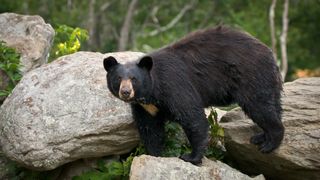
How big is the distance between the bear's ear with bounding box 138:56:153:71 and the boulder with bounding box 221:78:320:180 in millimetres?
1718

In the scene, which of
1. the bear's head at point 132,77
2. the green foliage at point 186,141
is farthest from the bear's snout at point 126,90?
the green foliage at point 186,141

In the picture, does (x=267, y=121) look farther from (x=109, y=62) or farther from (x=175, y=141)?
(x=109, y=62)

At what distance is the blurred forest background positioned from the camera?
3098cm

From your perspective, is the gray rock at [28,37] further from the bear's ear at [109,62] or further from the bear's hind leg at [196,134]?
the bear's hind leg at [196,134]

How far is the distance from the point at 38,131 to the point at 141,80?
1.73 m

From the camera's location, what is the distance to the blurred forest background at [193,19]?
30984 millimetres

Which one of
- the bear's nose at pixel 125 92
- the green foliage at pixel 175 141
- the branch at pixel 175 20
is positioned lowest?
the branch at pixel 175 20

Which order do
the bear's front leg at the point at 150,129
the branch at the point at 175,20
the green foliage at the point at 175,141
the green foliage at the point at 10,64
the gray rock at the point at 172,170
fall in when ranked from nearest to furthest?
the gray rock at the point at 172,170, the bear's front leg at the point at 150,129, the green foliage at the point at 175,141, the green foliage at the point at 10,64, the branch at the point at 175,20

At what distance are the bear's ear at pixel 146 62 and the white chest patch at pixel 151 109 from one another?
527 millimetres

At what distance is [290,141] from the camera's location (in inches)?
361

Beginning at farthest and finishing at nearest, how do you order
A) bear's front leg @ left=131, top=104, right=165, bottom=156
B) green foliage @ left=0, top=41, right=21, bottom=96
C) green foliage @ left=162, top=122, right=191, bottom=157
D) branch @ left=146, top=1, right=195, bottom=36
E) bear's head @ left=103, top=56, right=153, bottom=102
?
branch @ left=146, top=1, right=195, bottom=36
green foliage @ left=0, top=41, right=21, bottom=96
green foliage @ left=162, top=122, right=191, bottom=157
bear's front leg @ left=131, top=104, right=165, bottom=156
bear's head @ left=103, top=56, right=153, bottom=102

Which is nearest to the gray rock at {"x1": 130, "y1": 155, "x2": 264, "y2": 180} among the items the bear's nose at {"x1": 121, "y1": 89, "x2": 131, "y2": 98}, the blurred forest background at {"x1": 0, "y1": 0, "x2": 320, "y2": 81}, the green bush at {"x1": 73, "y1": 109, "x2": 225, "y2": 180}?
the green bush at {"x1": 73, "y1": 109, "x2": 225, "y2": 180}

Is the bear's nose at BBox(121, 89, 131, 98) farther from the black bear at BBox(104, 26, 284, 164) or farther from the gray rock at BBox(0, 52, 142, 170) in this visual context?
the gray rock at BBox(0, 52, 142, 170)

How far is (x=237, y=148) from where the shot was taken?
967 cm
